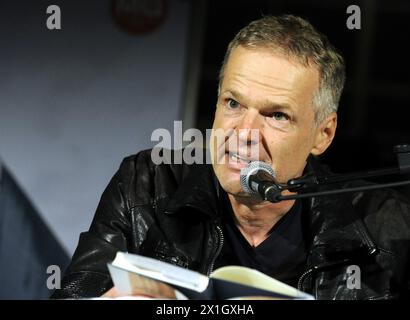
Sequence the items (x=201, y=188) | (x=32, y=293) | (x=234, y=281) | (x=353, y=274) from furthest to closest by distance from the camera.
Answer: (x=32, y=293), (x=201, y=188), (x=353, y=274), (x=234, y=281)

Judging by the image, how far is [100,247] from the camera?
2.00 m

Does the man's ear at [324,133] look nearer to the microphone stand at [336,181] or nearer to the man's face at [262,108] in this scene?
the man's face at [262,108]

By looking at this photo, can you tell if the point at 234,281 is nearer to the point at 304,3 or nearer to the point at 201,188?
the point at 201,188

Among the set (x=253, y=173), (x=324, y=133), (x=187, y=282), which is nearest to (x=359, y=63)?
(x=324, y=133)

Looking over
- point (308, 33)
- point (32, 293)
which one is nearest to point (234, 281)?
point (308, 33)

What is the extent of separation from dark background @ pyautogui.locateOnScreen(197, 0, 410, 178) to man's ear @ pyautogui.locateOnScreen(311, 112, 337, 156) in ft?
3.07

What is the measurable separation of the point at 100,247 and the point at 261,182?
2.04 ft

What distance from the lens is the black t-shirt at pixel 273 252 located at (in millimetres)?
2025

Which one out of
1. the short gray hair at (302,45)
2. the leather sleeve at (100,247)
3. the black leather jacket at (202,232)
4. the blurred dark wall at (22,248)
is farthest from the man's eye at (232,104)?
the blurred dark wall at (22,248)

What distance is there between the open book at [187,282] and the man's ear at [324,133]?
821 mm

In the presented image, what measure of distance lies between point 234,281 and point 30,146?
1894 millimetres

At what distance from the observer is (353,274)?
1.95 meters

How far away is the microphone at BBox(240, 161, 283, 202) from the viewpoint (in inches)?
59.8

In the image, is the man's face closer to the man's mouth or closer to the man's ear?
the man's mouth
